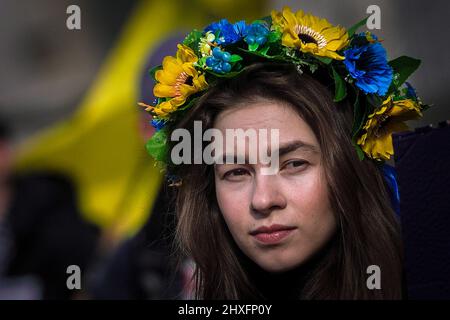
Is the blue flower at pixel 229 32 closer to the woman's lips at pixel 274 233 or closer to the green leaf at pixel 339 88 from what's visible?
the green leaf at pixel 339 88

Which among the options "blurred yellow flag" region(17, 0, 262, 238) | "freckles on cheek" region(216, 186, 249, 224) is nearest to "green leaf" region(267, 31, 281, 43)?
"freckles on cheek" region(216, 186, 249, 224)

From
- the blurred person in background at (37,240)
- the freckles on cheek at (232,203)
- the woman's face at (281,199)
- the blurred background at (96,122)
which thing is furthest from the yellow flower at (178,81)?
the blurred person in background at (37,240)

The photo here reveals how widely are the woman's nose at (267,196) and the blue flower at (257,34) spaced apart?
16.3 inches

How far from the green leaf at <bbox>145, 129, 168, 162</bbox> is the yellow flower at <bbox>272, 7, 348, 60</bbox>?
0.49 meters

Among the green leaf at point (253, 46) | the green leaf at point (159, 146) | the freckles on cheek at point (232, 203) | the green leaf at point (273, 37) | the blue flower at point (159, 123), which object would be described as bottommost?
the freckles on cheek at point (232, 203)

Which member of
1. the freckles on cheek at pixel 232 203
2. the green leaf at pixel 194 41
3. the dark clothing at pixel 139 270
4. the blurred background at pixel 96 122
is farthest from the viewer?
the blurred background at pixel 96 122

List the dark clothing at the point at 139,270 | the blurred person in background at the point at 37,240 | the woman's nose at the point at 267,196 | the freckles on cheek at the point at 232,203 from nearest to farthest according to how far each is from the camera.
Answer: the woman's nose at the point at 267,196
the freckles on cheek at the point at 232,203
the dark clothing at the point at 139,270
the blurred person in background at the point at 37,240

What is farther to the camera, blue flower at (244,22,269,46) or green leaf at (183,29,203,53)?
green leaf at (183,29,203,53)

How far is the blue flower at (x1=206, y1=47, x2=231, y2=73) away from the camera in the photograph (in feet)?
8.58

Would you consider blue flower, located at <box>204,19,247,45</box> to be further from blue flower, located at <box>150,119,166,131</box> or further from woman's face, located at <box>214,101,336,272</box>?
blue flower, located at <box>150,119,166,131</box>

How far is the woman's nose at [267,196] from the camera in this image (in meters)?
2.41

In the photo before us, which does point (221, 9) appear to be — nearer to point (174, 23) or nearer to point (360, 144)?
point (174, 23)

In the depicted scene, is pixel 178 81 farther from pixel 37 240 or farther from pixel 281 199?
pixel 37 240

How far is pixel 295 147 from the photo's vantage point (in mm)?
2488
